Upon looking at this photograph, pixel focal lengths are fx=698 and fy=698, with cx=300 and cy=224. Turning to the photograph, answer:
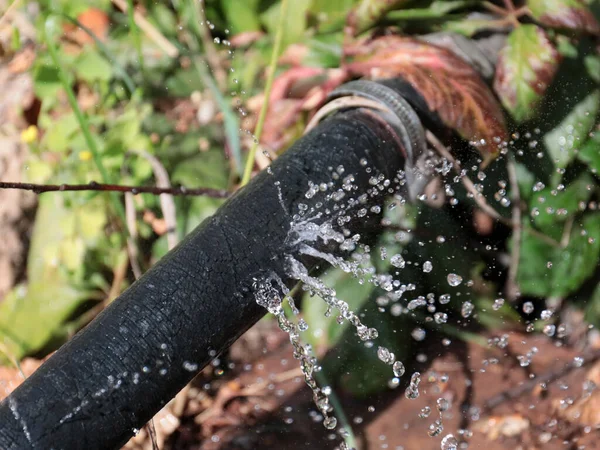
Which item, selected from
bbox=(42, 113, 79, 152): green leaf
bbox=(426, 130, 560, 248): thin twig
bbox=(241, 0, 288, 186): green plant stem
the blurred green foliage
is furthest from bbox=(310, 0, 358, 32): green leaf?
bbox=(42, 113, 79, 152): green leaf

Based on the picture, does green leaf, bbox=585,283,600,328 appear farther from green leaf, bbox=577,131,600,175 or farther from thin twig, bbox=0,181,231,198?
thin twig, bbox=0,181,231,198

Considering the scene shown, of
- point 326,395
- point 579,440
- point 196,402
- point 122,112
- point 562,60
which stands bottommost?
point 579,440

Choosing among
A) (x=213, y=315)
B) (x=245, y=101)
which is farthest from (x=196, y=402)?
(x=245, y=101)

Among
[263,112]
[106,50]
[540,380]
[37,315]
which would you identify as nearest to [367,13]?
[263,112]

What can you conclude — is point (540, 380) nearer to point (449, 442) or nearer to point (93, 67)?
point (449, 442)

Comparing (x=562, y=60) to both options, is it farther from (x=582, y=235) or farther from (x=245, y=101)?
(x=245, y=101)
